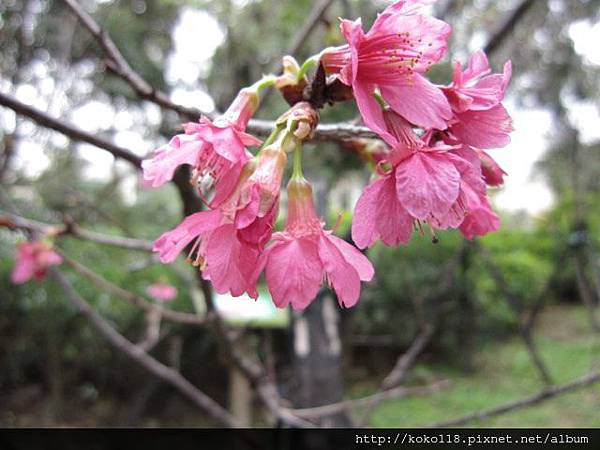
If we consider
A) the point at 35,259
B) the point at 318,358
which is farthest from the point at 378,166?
the point at 35,259

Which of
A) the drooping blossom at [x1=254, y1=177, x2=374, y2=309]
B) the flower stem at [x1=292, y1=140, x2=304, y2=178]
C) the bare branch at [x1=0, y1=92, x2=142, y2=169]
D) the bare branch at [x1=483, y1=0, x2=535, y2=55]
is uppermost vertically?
the bare branch at [x1=483, y1=0, x2=535, y2=55]

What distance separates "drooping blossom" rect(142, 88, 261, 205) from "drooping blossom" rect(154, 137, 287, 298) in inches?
0.7

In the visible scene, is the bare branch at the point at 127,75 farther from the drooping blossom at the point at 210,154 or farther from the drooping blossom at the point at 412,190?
the drooping blossom at the point at 412,190

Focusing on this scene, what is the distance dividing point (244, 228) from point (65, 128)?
62 centimetres

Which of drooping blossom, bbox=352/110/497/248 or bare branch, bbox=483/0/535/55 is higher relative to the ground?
bare branch, bbox=483/0/535/55

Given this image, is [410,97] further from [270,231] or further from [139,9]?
[139,9]

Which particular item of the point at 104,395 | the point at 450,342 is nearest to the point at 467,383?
the point at 450,342

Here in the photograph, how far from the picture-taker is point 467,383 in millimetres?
5289

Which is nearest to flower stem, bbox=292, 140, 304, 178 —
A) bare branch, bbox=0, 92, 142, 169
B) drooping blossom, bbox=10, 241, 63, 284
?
bare branch, bbox=0, 92, 142, 169

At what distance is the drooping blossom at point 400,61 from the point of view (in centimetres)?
56

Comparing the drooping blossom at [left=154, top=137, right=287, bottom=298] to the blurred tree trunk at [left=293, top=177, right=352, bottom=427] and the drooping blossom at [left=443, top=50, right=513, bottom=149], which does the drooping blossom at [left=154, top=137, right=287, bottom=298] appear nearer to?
the drooping blossom at [left=443, top=50, right=513, bottom=149]

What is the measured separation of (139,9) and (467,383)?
6.62 metres

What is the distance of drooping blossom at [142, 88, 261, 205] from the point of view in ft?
1.83

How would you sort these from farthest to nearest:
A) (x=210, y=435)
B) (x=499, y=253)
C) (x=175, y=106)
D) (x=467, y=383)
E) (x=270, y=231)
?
(x=499, y=253) < (x=467, y=383) < (x=210, y=435) < (x=175, y=106) < (x=270, y=231)
